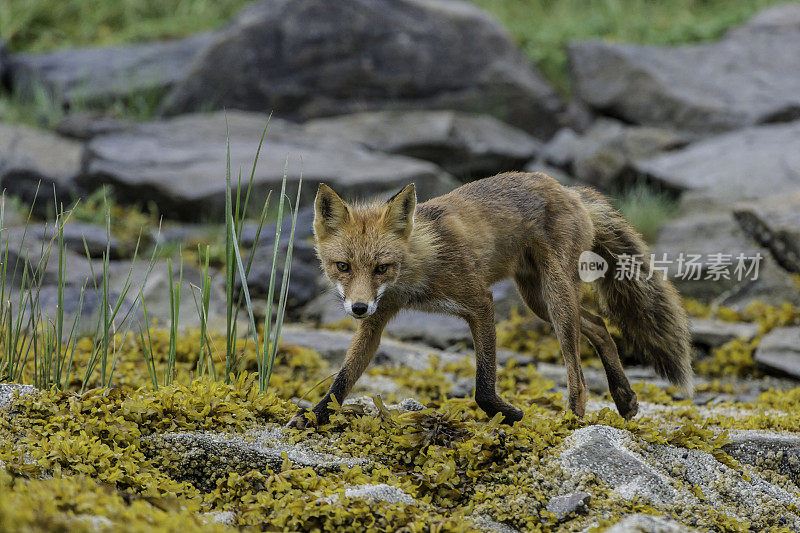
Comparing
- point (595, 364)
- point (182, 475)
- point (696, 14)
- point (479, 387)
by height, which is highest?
point (696, 14)

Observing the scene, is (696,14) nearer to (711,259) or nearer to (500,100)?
(500,100)

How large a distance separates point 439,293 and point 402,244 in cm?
37

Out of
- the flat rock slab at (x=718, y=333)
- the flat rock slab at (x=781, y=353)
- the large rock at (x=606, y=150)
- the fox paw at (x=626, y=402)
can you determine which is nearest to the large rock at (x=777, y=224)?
the flat rock slab at (x=718, y=333)

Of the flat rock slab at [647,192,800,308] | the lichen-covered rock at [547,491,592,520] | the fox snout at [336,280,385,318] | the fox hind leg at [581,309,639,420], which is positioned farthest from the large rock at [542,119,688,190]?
the lichen-covered rock at [547,491,592,520]

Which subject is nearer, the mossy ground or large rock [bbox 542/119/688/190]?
the mossy ground

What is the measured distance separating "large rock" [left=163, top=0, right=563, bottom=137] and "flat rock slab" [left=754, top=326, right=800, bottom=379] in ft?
23.5

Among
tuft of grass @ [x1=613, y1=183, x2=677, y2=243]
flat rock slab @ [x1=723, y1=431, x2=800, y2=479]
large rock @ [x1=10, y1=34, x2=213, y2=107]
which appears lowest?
flat rock slab @ [x1=723, y1=431, x2=800, y2=479]

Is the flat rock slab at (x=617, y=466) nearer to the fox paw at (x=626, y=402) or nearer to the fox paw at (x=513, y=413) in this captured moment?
the fox paw at (x=513, y=413)

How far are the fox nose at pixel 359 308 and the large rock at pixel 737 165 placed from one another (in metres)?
7.67

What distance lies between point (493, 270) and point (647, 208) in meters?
5.97

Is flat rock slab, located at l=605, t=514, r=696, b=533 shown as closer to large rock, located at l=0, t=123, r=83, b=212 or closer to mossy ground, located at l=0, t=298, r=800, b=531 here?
mossy ground, located at l=0, t=298, r=800, b=531

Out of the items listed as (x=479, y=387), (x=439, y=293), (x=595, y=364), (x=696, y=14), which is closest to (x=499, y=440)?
(x=479, y=387)

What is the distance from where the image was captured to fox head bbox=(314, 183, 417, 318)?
14.1 feet

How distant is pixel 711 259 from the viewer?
29.0ft
